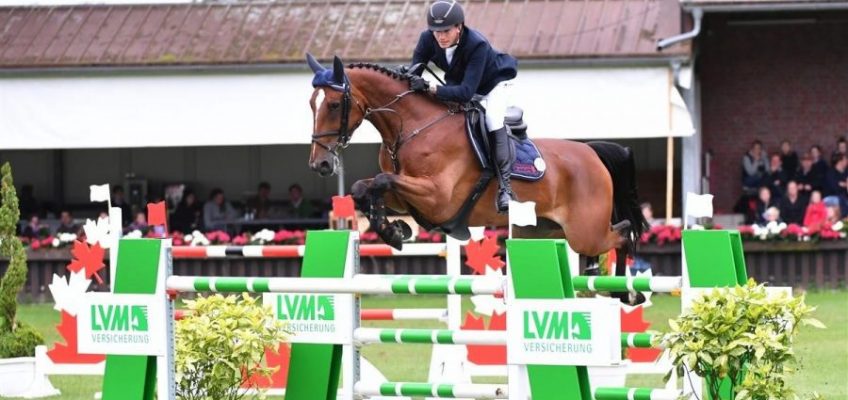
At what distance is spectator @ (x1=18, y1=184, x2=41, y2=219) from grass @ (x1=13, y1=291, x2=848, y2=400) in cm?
443

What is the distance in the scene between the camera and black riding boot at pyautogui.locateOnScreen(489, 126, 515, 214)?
7.81 m

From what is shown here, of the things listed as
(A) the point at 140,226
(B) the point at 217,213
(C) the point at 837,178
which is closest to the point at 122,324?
(A) the point at 140,226

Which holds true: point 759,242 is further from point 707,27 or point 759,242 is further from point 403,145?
point 403,145

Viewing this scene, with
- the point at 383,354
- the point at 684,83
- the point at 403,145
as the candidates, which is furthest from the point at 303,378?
the point at 684,83

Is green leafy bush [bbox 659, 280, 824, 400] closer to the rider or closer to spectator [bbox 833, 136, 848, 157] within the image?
the rider

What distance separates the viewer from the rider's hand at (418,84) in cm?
780

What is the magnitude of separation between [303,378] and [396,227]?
54.3 inches

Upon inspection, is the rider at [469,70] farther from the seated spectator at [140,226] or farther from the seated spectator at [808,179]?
the seated spectator at [808,179]

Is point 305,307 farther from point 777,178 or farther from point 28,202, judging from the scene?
point 28,202

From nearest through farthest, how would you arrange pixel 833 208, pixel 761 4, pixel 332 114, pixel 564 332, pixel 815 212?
1. pixel 564 332
2. pixel 332 114
3. pixel 815 212
4. pixel 833 208
5. pixel 761 4

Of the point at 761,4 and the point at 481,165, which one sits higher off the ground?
the point at 761,4

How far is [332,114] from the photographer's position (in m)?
7.48

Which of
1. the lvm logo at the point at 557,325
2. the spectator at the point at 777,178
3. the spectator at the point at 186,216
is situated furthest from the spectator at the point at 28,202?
the lvm logo at the point at 557,325

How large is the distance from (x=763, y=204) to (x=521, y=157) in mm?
9369
